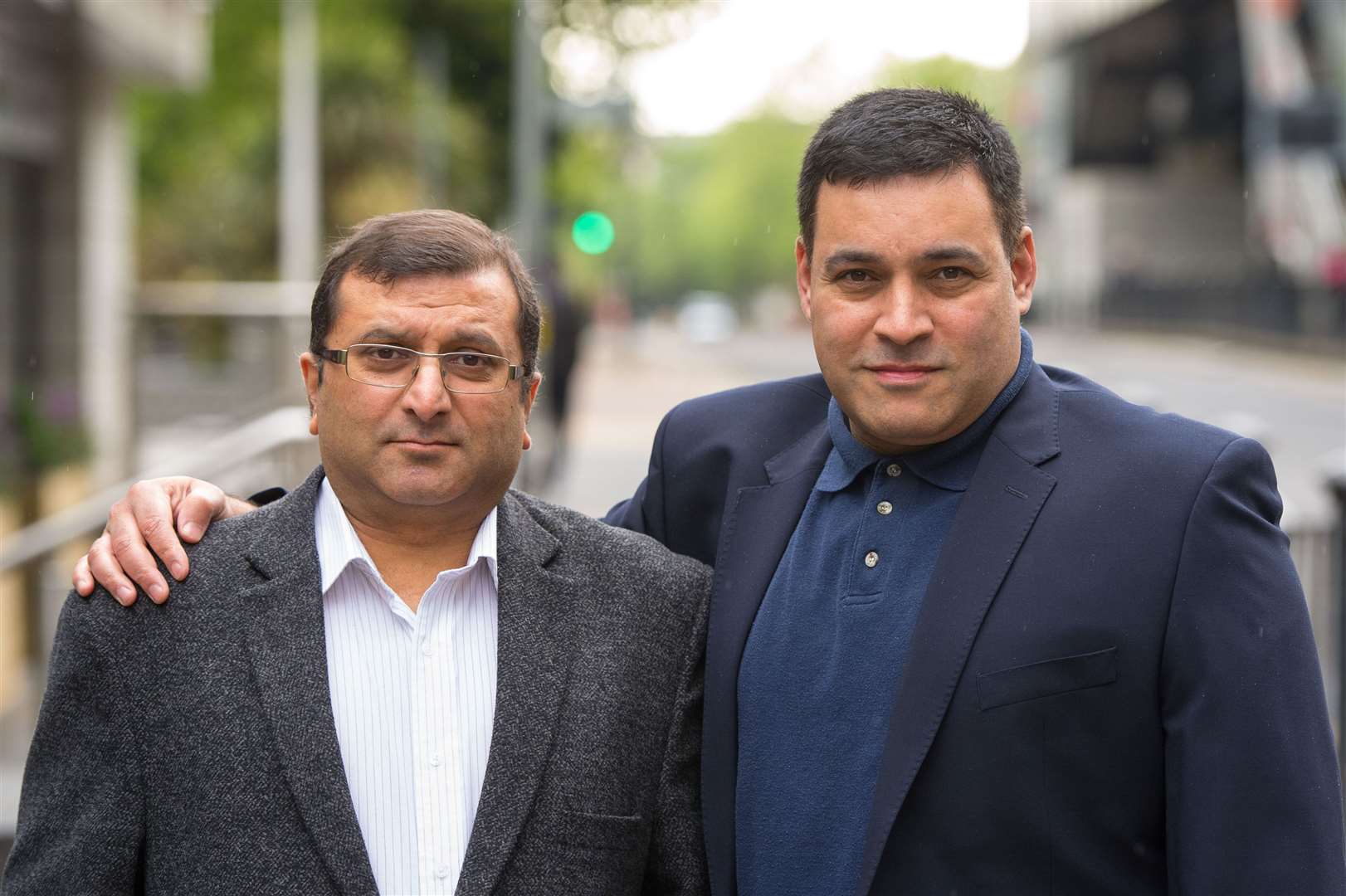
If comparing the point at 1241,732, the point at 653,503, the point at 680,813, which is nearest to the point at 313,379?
the point at 653,503

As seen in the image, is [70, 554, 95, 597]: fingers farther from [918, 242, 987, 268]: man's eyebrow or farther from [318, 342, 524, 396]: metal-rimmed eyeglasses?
[918, 242, 987, 268]: man's eyebrow

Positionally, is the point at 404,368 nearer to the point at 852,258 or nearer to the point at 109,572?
the point at 109,572

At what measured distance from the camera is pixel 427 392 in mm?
2633

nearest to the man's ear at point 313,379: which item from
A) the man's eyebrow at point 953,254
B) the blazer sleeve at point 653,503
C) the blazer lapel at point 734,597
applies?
the blazer sleeve at point 653,503

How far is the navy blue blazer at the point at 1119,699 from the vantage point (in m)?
2.38

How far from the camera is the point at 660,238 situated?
104 metres

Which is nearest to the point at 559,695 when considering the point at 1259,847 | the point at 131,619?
the point at 131,619

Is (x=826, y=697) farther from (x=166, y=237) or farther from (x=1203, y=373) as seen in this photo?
(x=166, y=237)

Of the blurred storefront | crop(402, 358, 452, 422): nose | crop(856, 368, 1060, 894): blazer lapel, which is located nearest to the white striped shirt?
crop(402, 358, 452, 422): nose

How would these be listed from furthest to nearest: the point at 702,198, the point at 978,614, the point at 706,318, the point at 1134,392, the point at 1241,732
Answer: the point at 702,198 < the point at 706,318 < the point at 1134,392 < the point at 978,614 < the point at 1241,732

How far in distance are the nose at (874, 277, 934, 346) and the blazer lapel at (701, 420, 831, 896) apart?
1.37 ft

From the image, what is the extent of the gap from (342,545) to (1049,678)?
1.25 m

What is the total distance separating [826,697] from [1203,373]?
81.2 feet

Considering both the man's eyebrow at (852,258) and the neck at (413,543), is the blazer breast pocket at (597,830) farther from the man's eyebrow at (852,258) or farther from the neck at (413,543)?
the man's eyebrow at (852,258)
